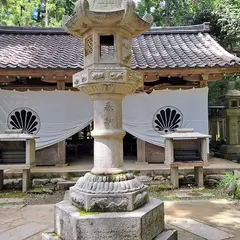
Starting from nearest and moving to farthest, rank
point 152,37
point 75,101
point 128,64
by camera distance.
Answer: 1. point 128,64
2. point 75,101
3. point 152,37

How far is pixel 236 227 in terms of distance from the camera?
408cm

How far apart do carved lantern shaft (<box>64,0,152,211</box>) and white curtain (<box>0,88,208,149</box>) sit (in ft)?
14.8

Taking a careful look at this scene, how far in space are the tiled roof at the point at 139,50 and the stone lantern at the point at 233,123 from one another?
67.5 inches

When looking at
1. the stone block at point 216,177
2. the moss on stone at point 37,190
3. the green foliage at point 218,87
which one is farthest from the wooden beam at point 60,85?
the green foliage at point 218,87

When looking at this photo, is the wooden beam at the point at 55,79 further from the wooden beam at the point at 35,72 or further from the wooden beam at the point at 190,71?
the wooden beam at the point at 190,71

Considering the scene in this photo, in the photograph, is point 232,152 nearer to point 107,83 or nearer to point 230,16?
point 230,16

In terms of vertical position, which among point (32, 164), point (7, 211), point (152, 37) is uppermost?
point (152, 37)

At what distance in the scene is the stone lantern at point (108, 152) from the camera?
9.46ft

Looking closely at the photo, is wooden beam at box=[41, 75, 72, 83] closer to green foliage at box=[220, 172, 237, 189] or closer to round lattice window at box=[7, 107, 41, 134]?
round lattice window at box=[7, 107, 41, 134]

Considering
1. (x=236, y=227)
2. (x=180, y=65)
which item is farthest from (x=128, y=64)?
(x=180, y=65)

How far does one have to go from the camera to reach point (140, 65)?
7.54 metres

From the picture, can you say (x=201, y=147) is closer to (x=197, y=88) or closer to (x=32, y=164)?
(x=197, y=88)

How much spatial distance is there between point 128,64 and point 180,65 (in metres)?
4.34

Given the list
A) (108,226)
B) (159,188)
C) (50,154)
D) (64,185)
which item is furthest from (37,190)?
(108,226)
